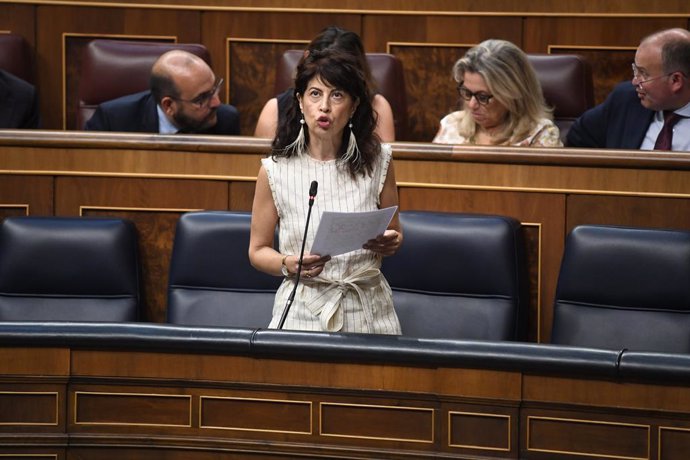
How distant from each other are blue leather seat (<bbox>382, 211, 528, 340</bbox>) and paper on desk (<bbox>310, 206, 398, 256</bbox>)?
301mm

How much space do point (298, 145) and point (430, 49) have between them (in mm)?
958

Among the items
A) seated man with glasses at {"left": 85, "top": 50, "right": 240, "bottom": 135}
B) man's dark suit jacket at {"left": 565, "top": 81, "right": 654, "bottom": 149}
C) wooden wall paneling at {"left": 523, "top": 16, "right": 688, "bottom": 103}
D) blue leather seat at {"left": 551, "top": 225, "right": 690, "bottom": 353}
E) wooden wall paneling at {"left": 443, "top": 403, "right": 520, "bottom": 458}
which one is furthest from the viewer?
wooden wall paneling at {"left": 523, "top": 16, "right": 688, "bottom": 103}

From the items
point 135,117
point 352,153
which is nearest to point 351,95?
point 352,153

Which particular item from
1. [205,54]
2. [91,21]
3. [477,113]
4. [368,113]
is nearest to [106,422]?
[368,113]

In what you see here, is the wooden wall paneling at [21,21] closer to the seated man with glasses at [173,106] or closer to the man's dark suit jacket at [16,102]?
the man's dark suit jacket at [16,102]

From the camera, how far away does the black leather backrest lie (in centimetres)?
145

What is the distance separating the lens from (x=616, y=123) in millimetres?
1688

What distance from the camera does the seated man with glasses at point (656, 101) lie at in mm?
1626

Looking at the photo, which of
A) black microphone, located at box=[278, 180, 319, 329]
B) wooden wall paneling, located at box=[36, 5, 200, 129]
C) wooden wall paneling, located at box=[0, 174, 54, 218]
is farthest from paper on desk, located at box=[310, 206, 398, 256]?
wooden wall paneling, located at box=[36, 5, 200, 129]

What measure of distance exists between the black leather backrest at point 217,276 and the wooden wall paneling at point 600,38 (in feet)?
2.74

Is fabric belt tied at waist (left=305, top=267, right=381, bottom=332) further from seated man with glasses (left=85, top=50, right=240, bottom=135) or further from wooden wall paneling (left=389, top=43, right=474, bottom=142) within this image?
wooden wall paneling (left=389, top=43, right=474, bottom=142)

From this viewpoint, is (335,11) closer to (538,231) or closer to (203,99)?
(203,99)

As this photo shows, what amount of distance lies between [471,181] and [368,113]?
13.4 inches

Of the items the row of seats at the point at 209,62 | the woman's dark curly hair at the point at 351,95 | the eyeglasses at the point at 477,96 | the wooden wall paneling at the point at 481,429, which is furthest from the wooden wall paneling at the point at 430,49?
the wooden wall paneling at the point at 481,429
